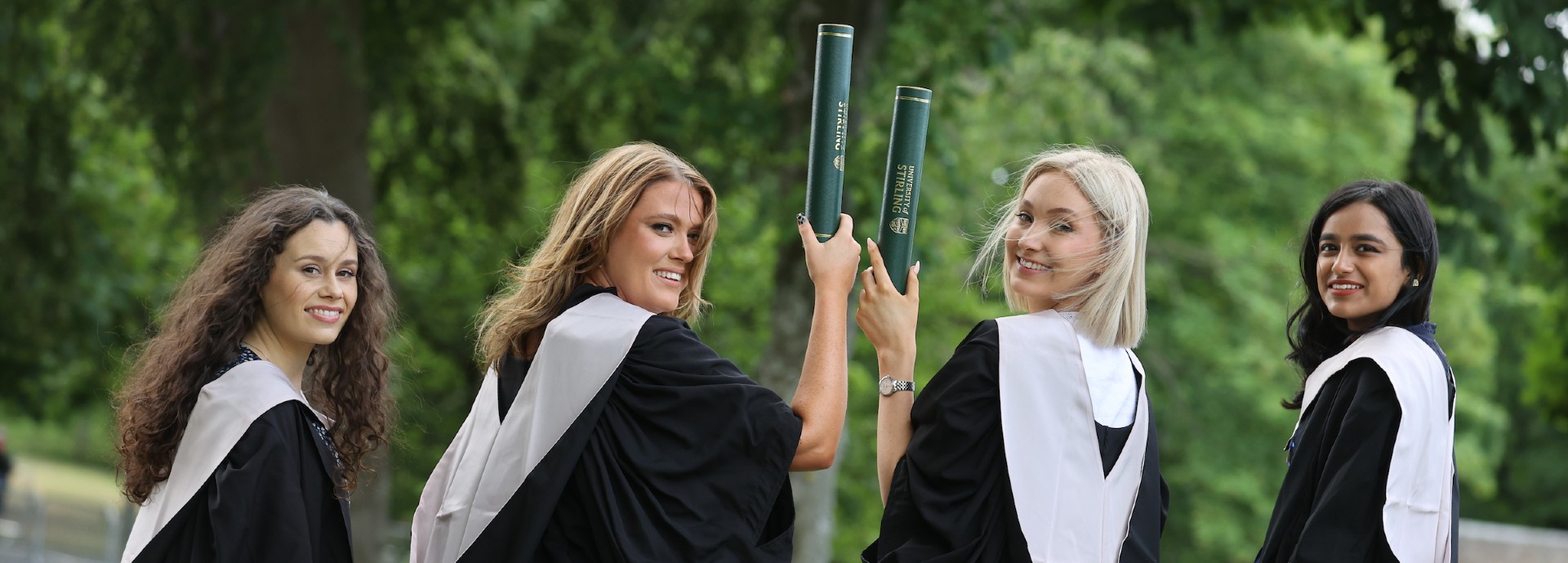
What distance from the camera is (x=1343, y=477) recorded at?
3260mm

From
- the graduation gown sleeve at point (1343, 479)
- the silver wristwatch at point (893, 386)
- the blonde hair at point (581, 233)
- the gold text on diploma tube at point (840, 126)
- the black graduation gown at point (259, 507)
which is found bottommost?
the black graduation gown at point (259, 507)

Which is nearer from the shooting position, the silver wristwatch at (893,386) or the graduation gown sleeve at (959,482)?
the graduation gown sleeve at (959,482)

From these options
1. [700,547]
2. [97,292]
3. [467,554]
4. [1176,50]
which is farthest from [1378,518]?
[1176,50]

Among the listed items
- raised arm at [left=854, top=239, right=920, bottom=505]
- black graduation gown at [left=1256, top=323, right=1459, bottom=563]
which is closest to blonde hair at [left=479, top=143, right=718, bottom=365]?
raised arm at [left=854, top=239, right=920, bottom=505]

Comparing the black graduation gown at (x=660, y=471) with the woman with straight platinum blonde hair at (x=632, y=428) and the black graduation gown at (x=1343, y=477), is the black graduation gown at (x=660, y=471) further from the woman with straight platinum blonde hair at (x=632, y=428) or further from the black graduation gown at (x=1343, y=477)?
the black graduation gown at (x=1343, y=477)

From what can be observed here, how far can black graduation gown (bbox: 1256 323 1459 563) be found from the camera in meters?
3.25

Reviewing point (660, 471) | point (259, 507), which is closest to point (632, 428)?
point (660, 471)

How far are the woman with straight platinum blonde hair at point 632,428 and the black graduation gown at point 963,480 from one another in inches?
7.3

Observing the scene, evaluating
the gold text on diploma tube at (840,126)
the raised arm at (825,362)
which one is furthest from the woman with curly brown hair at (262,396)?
the gold text on diploma tube at (840,126)

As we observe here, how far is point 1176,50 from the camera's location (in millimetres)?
15969

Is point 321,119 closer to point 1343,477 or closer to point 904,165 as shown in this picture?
point 904,165

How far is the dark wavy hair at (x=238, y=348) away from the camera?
3.31 meters

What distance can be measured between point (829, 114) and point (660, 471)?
81 centimetres

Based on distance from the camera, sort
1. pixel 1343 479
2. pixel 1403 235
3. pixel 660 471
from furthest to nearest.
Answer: pixel 1403 235
pixel 1343 479
pixel 660 471
